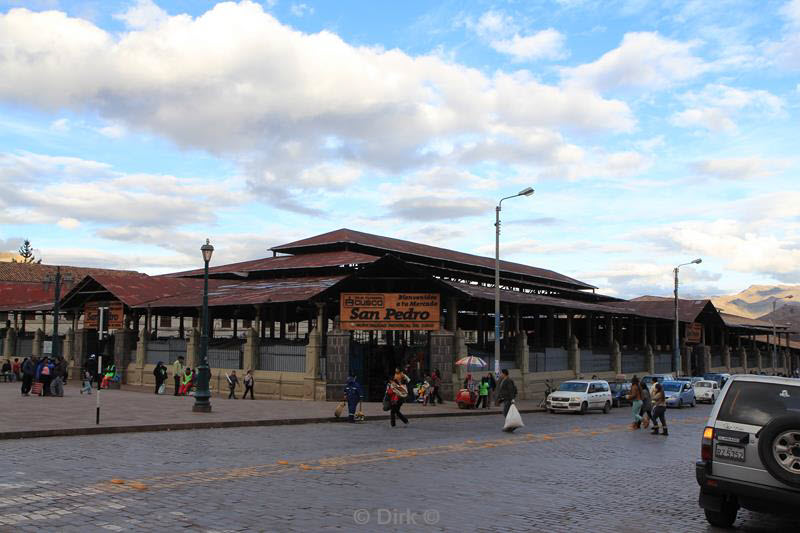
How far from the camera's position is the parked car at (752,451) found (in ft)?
24.6

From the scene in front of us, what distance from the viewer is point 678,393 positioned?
3706 centimetres

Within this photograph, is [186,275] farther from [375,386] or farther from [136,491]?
[136,491]

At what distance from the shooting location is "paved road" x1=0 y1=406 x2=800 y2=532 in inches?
332

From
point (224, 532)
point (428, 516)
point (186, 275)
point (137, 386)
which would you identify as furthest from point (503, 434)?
point (186, 275)

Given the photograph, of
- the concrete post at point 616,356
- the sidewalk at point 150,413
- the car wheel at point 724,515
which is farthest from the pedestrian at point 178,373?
the concrete post at point 616,356

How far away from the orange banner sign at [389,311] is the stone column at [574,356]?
47.3ft

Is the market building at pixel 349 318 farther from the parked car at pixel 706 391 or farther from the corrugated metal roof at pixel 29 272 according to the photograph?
the corrugated metal roof at pixel 29 272

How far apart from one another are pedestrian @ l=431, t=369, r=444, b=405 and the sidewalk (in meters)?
0.68

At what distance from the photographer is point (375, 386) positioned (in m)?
32.2

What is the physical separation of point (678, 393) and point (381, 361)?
15.6 meters

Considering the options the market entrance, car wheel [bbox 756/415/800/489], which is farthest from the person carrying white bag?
car wheel [bbox 756/415/800/489]

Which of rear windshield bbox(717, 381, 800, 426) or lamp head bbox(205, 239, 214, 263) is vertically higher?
lamp head bbox(205, 239, 214, 263)

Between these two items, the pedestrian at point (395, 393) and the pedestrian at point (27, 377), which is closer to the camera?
the pedestrian at point (395, 393)

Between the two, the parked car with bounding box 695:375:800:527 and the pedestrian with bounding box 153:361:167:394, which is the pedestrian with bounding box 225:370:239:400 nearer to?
the pedestrian with bounding box 153:361:167:394
